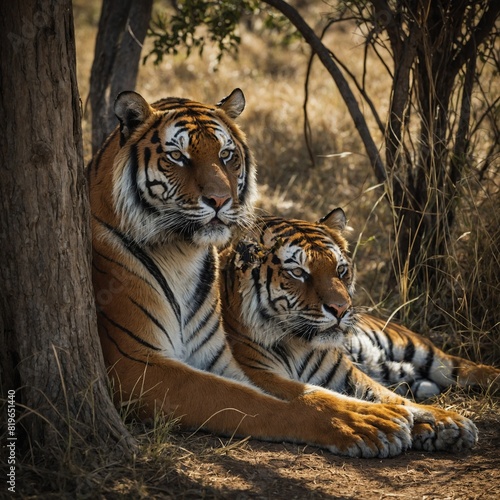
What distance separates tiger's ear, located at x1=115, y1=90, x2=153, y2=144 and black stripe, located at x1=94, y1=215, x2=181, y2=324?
0.42 m

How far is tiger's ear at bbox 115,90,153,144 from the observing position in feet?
12.4

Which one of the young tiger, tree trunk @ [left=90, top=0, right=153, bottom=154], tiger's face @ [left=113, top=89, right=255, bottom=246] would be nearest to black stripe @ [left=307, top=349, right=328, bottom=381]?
the young tiger

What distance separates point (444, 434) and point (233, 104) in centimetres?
187

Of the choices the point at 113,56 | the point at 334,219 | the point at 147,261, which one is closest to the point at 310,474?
the point at 147,261

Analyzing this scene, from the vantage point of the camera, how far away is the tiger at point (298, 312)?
4.06 meters

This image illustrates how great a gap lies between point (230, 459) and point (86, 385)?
68 centimetres

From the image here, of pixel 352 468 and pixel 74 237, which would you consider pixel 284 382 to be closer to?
pixel 352 468

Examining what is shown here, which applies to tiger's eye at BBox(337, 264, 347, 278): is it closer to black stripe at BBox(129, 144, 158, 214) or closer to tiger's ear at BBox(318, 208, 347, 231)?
tiger's ear at BBox(318, 208, 347, 231)

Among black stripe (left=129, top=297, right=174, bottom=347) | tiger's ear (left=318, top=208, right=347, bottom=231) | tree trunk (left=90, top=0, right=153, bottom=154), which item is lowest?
black stripe (left=129, top=297, right=174, bottom=347)

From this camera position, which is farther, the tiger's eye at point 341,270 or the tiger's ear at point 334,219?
the tiger's ear at point 334,219

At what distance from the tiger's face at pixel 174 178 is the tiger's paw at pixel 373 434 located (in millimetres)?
990

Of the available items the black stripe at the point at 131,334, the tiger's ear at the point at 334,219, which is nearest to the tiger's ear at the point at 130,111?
the black stripe at the point at 131,334

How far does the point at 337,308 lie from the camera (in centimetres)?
401

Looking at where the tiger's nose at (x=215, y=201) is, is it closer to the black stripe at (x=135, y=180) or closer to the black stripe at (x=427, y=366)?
the black stripe at (x=135, y=180)
